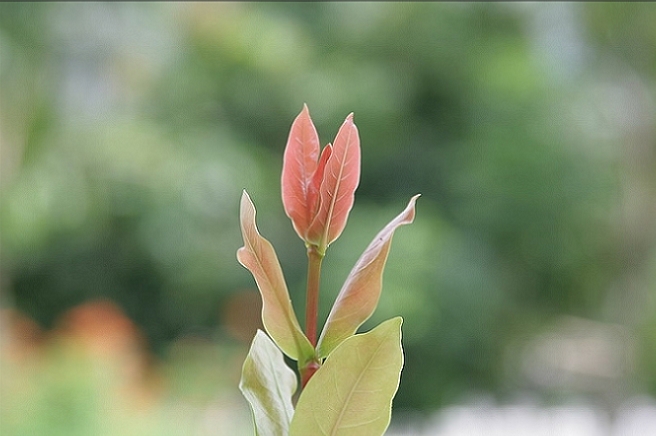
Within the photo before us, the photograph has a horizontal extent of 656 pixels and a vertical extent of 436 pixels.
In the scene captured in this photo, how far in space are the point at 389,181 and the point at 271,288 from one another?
2.45 meters

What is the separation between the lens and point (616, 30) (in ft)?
8.33

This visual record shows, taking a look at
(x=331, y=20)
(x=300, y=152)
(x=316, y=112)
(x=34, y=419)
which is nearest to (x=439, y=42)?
(x=331, y=20)

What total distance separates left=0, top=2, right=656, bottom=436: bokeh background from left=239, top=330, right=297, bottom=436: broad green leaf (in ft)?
5.87

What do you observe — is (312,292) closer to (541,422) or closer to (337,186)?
(337,186)

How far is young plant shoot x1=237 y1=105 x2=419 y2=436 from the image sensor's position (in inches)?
7.5

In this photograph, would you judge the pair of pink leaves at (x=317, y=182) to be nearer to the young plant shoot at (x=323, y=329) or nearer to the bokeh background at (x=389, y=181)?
the young plant shoot at (x=323, y=329)

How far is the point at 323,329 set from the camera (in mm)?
212

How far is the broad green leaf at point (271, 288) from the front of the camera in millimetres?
201

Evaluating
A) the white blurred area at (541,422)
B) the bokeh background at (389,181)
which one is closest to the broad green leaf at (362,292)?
the bokeh background at (389,181)

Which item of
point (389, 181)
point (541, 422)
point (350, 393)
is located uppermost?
point (389, 181)

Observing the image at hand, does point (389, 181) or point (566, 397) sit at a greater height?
point (389, 181)

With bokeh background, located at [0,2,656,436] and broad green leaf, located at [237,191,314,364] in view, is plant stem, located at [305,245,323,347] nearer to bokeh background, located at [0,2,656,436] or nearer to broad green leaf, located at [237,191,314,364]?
broad green leaf, located at [237,191,314,364]

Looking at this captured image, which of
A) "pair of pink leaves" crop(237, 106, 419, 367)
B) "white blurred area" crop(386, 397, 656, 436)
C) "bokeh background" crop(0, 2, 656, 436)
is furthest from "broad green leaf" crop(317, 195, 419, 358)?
"white blurred area" crop(386, 397, 656, 436)

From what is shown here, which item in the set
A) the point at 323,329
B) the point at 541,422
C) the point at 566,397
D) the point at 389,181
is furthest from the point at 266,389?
the point at 566,397
